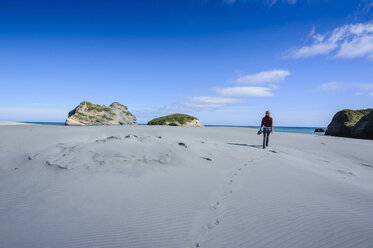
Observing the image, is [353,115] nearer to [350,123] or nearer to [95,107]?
[350,123]

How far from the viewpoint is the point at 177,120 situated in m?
31.0

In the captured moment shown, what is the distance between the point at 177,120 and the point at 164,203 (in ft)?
92.0

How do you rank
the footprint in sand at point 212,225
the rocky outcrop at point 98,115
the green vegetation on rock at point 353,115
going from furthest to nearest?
the rocky outcrop at point 98,115 < the green vegetation on rock at point 353,115 < the footprint in sand at point 212,225

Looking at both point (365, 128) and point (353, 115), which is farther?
point (353, 115)

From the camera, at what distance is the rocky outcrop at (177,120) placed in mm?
30266

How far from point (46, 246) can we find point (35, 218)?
2.47 ft

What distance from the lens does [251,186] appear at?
3.86 m

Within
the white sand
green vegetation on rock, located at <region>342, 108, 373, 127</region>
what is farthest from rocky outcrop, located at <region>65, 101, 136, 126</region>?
green vegetation on rock, located at <region>342, 108, 373, 127</region>

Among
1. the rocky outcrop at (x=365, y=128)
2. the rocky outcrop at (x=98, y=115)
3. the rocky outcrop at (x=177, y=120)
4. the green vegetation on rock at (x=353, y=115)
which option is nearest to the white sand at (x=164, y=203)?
the rocky outcrop at (x=365, y=128)

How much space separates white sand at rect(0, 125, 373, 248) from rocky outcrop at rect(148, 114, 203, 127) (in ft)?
81.5

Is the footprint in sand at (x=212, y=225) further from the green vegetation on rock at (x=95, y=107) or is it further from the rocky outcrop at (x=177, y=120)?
the green vegetation on rock at (x=95, y=107)

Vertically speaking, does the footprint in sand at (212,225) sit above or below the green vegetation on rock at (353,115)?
below

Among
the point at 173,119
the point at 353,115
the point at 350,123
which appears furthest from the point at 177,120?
the point at 353,115

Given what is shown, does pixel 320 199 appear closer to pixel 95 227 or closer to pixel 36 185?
pixel 95 227
